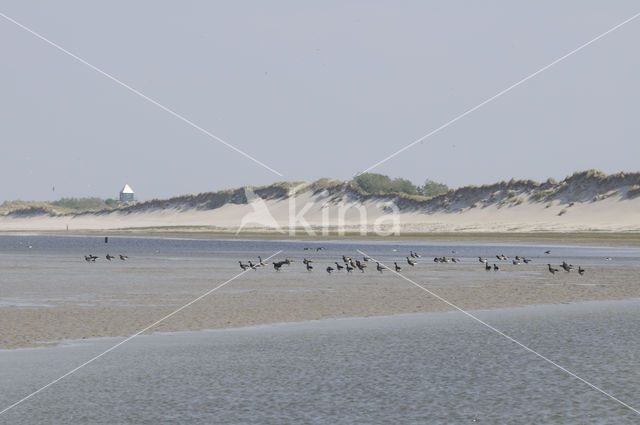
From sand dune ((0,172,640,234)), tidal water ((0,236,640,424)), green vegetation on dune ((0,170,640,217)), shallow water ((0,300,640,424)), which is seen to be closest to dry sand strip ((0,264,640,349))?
tidal water ((0,236,640,424))

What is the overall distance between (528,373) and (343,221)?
14210 cm

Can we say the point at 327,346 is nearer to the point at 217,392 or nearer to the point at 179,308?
the point at 217,392

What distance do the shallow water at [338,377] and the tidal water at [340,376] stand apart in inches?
0.9

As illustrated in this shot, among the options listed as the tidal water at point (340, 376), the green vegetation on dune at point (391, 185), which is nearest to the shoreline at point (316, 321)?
the tidal water at point (340, 376)

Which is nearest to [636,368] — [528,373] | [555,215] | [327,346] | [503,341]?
[528,373]

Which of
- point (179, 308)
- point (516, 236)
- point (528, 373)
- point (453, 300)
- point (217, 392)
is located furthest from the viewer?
point (516, 236)

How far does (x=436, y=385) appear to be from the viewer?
15070mm

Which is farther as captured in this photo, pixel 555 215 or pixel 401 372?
pixel 555 215

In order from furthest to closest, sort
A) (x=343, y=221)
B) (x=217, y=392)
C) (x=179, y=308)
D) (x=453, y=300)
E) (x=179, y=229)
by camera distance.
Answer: (x=179, y=229) < (x=343, y=221) < (x=453, y=300) < (x=179, y=308) < (x=217, y=392)

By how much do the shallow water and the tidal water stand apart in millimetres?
23

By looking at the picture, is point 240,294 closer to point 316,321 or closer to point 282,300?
point 282,300

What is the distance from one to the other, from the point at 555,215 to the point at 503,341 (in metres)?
104

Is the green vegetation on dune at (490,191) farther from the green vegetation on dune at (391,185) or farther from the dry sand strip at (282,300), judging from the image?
the dry sand strip at (282,300)

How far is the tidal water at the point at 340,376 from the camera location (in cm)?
1298
